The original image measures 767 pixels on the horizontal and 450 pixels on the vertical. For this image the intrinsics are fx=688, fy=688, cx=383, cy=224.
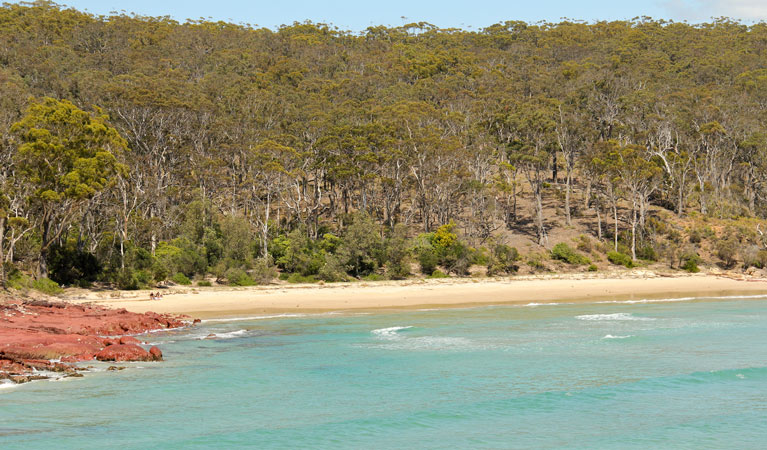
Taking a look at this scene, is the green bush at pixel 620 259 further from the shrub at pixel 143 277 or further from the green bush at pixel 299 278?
the shrub at pixel 143 277

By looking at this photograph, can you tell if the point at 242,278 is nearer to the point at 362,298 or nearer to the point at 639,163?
the point at 362,298

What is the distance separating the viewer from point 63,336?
20.5 meters

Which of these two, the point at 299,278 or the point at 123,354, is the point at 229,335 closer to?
the point at 123,354

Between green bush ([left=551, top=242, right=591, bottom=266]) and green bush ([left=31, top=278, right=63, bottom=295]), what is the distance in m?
33.3

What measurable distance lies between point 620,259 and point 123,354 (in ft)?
132

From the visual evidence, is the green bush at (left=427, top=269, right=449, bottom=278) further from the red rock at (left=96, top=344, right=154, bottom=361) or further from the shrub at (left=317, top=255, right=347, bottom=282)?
the red rock at (left=96, top=344, right=154, bottom=361)

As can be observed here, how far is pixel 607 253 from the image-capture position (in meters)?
52.2

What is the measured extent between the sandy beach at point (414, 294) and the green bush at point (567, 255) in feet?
11.5

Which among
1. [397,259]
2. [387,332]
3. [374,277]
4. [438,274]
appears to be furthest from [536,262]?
[387,332]

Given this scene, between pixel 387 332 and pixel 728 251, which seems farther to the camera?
pixel 728 251

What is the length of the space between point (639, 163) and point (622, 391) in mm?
41670

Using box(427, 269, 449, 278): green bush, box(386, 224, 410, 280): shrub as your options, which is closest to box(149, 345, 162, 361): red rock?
box(386, 224, 410, 280): shrub

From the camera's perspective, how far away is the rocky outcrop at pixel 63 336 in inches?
673

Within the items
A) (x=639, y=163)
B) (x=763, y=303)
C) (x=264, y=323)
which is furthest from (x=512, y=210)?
(x=264, y=323)
